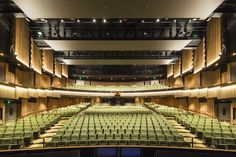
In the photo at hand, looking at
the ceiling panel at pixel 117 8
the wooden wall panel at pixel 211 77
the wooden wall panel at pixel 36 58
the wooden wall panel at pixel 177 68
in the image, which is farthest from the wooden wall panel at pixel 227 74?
the wooden wall panel at pixel 36 58

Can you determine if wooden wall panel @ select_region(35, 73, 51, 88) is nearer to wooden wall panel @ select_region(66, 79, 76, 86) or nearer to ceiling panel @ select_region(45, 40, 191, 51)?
ceiling panel @ select_region(45, 40, 191, 51)

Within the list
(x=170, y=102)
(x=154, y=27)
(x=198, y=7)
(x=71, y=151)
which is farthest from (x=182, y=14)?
(x=170, y=102)

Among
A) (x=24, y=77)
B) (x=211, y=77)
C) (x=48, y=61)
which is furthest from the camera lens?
(x=48, y=61)

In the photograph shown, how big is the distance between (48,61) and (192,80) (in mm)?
12914

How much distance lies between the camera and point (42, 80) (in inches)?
941

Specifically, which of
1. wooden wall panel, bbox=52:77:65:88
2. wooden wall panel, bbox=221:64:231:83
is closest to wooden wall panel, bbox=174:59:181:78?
wooden wall panel, bbox=221:64:231:83

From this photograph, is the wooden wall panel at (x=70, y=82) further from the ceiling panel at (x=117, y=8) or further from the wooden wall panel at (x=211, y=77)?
the ceiling panel at (x=117, y=8)

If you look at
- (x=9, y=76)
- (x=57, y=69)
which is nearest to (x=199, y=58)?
(x=9, y=76)

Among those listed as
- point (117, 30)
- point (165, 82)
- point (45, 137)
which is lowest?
point (45, 137)

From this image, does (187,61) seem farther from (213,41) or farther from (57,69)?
(57,69)

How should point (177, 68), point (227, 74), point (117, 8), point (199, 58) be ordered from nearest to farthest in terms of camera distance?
point (117, 8) → point (227, 74) → point (199, 58) → point (177, 68)

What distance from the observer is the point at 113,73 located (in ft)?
122

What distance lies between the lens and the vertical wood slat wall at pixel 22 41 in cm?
1400

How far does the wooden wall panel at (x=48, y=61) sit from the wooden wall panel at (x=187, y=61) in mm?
11645
